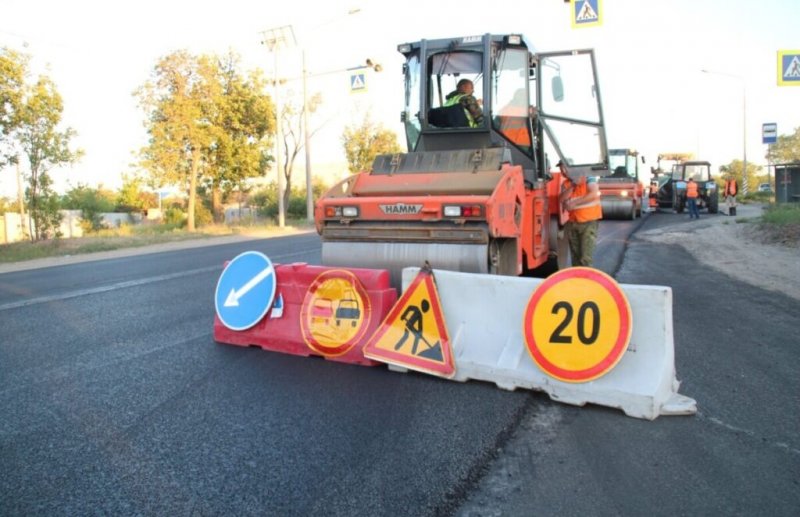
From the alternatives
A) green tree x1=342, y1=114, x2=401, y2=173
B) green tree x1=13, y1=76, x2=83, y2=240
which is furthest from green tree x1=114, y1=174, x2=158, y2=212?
green tree x1=13, y1=76, x2=83, y2=240

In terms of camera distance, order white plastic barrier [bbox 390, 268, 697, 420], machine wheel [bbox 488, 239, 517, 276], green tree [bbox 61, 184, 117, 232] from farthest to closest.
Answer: green tree [bbox 61, 184, 117, 232]
machine wheel [bbox 488, 239, 517, 276]
white plastic barrier [bbox 390, 268, 697, 420]

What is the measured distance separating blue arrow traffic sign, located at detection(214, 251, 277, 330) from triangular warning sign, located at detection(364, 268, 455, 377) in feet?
3.93

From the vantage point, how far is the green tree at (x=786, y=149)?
7256 cm

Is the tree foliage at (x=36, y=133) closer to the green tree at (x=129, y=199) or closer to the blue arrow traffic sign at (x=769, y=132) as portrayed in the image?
the blue arrow traffic sign at (x=769, y=132)

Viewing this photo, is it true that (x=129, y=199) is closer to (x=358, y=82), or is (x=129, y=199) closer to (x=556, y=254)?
(x=358, y=82)

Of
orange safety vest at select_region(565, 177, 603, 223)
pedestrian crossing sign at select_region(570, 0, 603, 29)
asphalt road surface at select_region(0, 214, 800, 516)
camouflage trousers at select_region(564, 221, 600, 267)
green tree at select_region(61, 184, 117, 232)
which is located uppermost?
pedestrian crossing sign at select_region(570, 0, 603, 29)

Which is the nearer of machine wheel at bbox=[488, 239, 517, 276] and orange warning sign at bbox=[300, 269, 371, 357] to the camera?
orange warning sign at bbox=[300, 269, 371, 357]

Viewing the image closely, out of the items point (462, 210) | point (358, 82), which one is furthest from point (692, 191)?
point (462, 210)

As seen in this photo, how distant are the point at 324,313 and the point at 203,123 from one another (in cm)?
2621

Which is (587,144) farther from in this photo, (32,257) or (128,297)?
(32,257)

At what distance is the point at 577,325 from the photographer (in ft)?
13.5

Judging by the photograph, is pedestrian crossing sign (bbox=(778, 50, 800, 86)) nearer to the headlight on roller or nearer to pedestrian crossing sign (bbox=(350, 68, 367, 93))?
the headlight on roller

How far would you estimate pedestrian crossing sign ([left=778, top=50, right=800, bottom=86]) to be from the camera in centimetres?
1427

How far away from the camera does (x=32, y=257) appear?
59.4 feet
